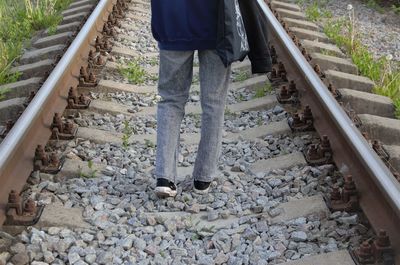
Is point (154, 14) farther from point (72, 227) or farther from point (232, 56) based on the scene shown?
point (72, 227)

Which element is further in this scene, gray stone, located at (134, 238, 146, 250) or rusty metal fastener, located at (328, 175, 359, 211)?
rusty metal fastener, located at (328, 175, 359, 211)

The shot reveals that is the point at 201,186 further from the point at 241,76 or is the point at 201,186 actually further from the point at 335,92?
the point at 241,76

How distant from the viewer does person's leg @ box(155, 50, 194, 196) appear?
369 cm

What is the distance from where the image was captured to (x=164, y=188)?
3777 millimetres

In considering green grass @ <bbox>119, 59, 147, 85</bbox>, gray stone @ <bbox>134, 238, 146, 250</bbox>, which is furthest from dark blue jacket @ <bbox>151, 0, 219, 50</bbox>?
green grass @ <bbox>119, 59, 147, 85</bbox>

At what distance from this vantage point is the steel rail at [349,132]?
3.14 metres

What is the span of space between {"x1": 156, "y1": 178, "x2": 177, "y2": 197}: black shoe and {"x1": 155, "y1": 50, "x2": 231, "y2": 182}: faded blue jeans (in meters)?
0.02

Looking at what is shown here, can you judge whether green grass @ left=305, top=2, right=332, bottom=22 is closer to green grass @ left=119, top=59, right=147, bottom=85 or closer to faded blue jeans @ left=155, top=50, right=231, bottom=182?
green grass @ left=119, top=59, right=147, bottom=85

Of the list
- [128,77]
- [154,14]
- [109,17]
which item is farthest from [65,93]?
[109,17]

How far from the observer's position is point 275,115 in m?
4.89

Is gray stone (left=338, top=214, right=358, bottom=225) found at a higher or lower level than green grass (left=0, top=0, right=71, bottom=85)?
higher

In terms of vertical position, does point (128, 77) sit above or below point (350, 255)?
below

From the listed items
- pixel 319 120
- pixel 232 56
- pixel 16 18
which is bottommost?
pixel 16 18

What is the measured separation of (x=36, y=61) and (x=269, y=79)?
6.09ft
